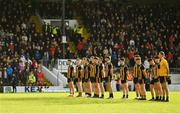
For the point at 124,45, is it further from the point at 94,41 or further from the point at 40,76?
the point at 40,76

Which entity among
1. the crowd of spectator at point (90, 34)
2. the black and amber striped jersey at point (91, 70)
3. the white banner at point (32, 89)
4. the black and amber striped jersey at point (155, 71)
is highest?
the crowd of spectator at point (90, 34)

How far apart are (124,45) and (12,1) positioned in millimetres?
10041

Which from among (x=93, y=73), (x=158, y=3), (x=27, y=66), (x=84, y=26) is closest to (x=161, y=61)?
(x=93, y=73)

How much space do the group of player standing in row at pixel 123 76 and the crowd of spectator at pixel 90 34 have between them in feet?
32.7

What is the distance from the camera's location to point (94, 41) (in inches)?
1863

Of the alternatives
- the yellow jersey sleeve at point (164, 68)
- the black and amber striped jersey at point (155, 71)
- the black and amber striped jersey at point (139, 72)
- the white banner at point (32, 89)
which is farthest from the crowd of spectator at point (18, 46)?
the yellow jersey sleeve at point (164, 68)

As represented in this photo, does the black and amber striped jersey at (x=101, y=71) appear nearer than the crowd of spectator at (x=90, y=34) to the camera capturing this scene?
Yes

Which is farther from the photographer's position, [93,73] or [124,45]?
[124,45]

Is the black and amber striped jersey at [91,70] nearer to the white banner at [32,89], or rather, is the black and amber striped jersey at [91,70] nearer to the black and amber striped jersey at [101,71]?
the black and amber striped jersey at [101,71]

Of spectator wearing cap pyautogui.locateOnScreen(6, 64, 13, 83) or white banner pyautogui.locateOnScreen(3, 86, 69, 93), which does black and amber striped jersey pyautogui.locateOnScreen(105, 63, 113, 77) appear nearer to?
white banner pyautogui.locateOnScreen(3, 86, 69, 93)

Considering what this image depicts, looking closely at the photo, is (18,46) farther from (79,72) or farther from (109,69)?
(109,69)

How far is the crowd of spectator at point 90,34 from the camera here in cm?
4253

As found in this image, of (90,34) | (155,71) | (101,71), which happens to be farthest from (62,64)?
(155,71)

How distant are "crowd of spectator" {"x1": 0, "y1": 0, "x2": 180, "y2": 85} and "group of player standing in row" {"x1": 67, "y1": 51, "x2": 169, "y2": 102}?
9.98 metres
